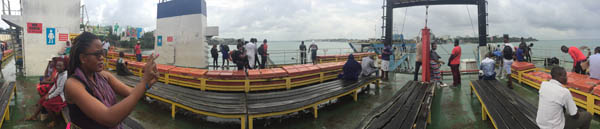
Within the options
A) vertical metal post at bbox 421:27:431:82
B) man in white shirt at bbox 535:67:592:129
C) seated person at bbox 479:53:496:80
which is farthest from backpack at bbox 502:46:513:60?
man in white shirt at bbox 535:67:592:129

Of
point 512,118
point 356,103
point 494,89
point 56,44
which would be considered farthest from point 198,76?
point 56,44

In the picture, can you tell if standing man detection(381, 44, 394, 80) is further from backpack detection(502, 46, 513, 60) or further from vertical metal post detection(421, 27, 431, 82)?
backpack detection(502, 46, 513, 60)

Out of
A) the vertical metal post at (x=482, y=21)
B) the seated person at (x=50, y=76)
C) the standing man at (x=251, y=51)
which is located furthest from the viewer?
the vertical metal post at (x=482, y=21)

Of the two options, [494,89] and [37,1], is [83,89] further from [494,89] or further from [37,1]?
[37,1]

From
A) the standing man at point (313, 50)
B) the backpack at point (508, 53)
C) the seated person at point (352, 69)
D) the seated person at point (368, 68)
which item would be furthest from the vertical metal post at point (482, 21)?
the seated person at point (352, 69)

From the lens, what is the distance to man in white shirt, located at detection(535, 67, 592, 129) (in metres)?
2.35

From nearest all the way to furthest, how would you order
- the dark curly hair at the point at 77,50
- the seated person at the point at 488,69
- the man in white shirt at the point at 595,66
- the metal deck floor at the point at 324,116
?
the dark curly hair at the point at 77,50
the metal deck floor at the point at 324,116
the man in white shirt at the point at 595,66
the seated person at the point at 488,69

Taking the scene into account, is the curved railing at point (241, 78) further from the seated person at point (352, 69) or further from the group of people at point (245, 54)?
the seated person at point (352, 69)

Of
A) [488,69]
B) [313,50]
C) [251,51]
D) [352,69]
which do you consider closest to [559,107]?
[352,69]

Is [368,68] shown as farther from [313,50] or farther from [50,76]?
[50,76]

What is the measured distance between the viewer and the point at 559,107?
7.84ft

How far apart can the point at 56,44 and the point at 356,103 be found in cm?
1047

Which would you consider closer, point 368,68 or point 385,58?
point 368,68

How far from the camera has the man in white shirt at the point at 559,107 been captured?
2.35 m
